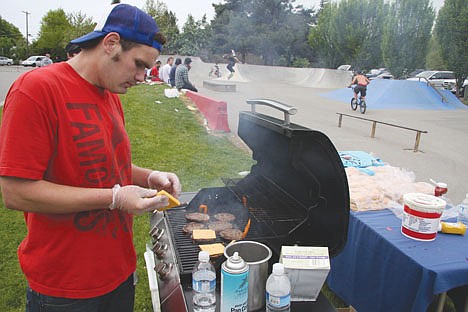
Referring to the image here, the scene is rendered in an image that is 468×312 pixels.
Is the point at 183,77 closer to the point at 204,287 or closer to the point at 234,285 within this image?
the point at 204,287

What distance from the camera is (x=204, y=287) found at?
1459 millimetres

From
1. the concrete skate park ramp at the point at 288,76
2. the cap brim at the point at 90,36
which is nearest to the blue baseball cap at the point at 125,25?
the cap brim at the point at 90,36

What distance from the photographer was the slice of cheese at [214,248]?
180 cm

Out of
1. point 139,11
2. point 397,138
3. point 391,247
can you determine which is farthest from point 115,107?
point 397,138

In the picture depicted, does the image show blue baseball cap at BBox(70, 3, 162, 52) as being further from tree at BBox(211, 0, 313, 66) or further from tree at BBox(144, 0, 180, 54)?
tree at BBox(144, 0, 180, 54)

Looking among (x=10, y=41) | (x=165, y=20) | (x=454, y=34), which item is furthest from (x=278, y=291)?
(x=10, y=41)

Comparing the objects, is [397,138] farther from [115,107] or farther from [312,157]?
[115,107]

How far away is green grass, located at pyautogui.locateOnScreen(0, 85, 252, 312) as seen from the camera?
3000 mm

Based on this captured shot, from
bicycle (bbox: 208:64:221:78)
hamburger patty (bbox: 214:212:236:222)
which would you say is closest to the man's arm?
hamburger patty (bbox: 214:212:236:222)

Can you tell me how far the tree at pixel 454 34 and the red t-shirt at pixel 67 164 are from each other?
2317 cm

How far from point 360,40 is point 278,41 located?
7.97 metres

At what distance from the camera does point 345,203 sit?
1.60 meters

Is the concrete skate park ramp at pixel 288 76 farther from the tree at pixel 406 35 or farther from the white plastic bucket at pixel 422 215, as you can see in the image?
the white plastic bucket at pixel 422 215

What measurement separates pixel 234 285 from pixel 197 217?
3.21ft
